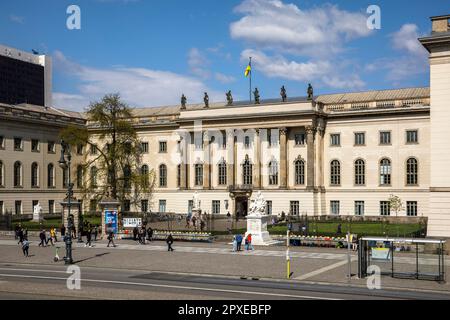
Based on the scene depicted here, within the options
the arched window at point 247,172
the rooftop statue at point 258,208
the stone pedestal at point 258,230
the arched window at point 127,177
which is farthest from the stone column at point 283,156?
the rooftop statue at point 258,208

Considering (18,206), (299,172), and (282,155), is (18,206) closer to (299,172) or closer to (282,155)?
(282,155)

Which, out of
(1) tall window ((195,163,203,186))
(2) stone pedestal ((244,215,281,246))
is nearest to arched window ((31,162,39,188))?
(1) tall window ((195,163,203,186))

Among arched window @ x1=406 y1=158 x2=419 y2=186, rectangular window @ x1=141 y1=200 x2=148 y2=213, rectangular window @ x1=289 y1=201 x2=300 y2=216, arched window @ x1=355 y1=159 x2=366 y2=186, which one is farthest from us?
rectangular window @ x1=141 y1=200 x2=148 y2=213

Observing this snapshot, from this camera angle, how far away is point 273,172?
91062 mm

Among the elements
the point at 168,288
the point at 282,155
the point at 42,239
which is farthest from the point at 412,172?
the point at 168,288

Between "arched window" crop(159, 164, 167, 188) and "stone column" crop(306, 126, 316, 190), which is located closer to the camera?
→ "stone column" crop(306, 126, 316, 190)

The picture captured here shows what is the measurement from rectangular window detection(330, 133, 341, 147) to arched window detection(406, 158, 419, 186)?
990 centimetres

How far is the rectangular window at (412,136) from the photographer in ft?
273

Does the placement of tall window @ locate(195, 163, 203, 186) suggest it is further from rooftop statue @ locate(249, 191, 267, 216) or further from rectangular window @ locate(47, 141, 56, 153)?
rooftop statue @ locate(249, 191, 267, 216)

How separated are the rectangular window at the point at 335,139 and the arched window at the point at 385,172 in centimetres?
670

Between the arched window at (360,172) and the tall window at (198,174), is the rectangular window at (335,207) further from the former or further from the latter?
the tall window at (198,174)

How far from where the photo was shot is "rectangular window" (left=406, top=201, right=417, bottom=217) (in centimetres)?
8319

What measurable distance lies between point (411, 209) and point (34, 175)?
5372 cm
